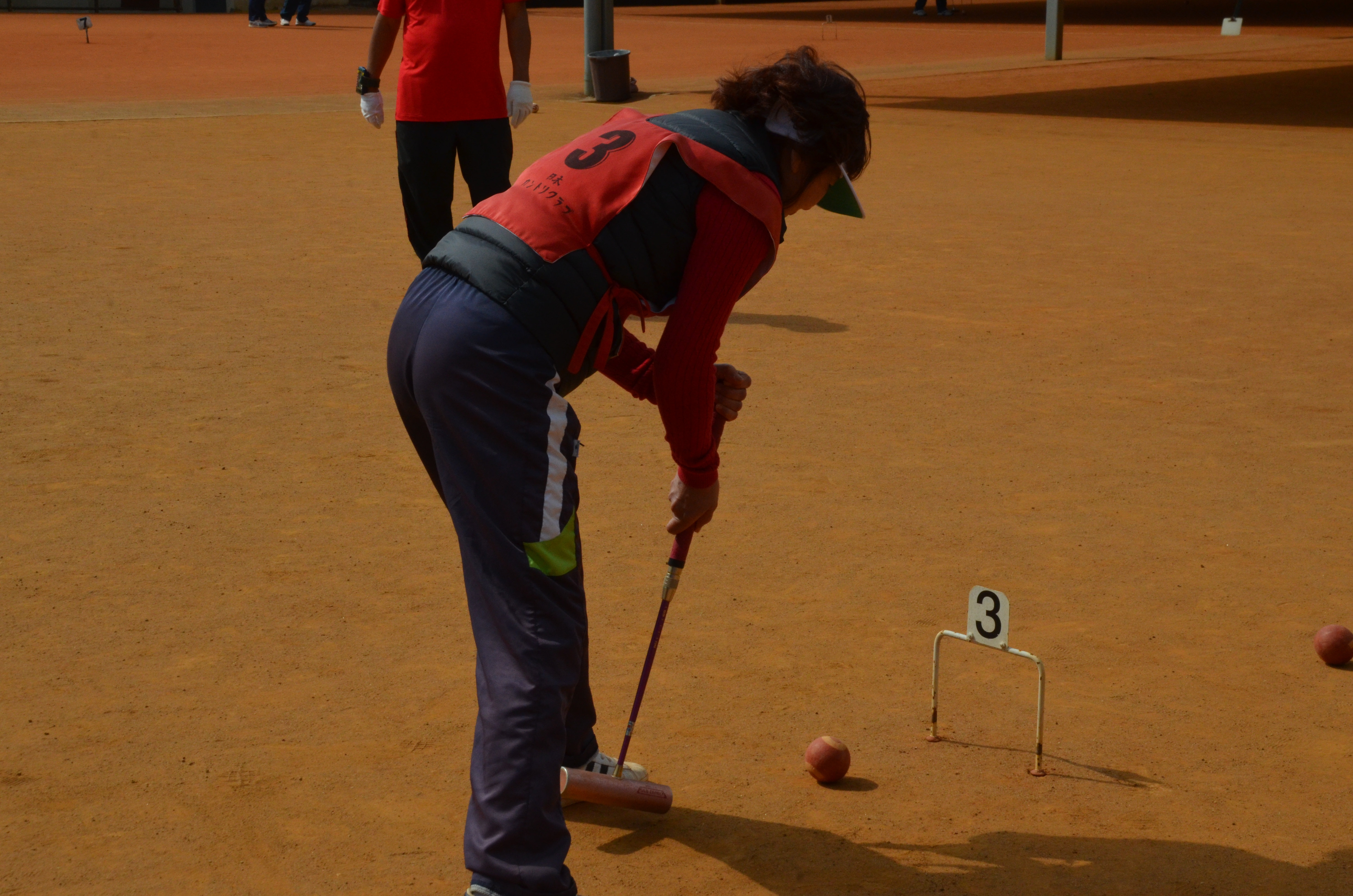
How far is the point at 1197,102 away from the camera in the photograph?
65.1 ft

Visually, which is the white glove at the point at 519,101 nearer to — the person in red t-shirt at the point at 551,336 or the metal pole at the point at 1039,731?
the metal pole at the point at 1039,731

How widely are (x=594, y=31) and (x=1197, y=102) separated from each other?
8331 mm

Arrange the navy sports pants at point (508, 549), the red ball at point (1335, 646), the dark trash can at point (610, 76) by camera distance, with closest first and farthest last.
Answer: the navy sports pants at point (508, 549), the red ball at point (1335, 646), the dark trash can at point (610, 76)

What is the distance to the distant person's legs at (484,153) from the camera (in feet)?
22.5

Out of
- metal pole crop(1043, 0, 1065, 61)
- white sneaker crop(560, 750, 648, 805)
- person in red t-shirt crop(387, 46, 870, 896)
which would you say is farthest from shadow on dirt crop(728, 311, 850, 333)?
metal pole crop(1043, 0, 1065, 61)

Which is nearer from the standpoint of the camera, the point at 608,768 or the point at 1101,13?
the point at 608,768

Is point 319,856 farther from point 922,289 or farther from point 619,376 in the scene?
point 922,289

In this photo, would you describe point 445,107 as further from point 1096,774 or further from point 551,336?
point 1096,774

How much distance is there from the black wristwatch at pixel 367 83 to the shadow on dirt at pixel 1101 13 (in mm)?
32416

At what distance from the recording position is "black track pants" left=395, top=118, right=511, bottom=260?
6.82 meters

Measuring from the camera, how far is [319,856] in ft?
10.4

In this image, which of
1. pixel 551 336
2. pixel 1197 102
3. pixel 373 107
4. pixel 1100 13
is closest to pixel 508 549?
pixel 551 336

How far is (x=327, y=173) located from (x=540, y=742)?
1174 cm

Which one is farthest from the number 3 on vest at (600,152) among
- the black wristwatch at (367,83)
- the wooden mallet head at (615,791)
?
the black wristwatch at (367,83)
